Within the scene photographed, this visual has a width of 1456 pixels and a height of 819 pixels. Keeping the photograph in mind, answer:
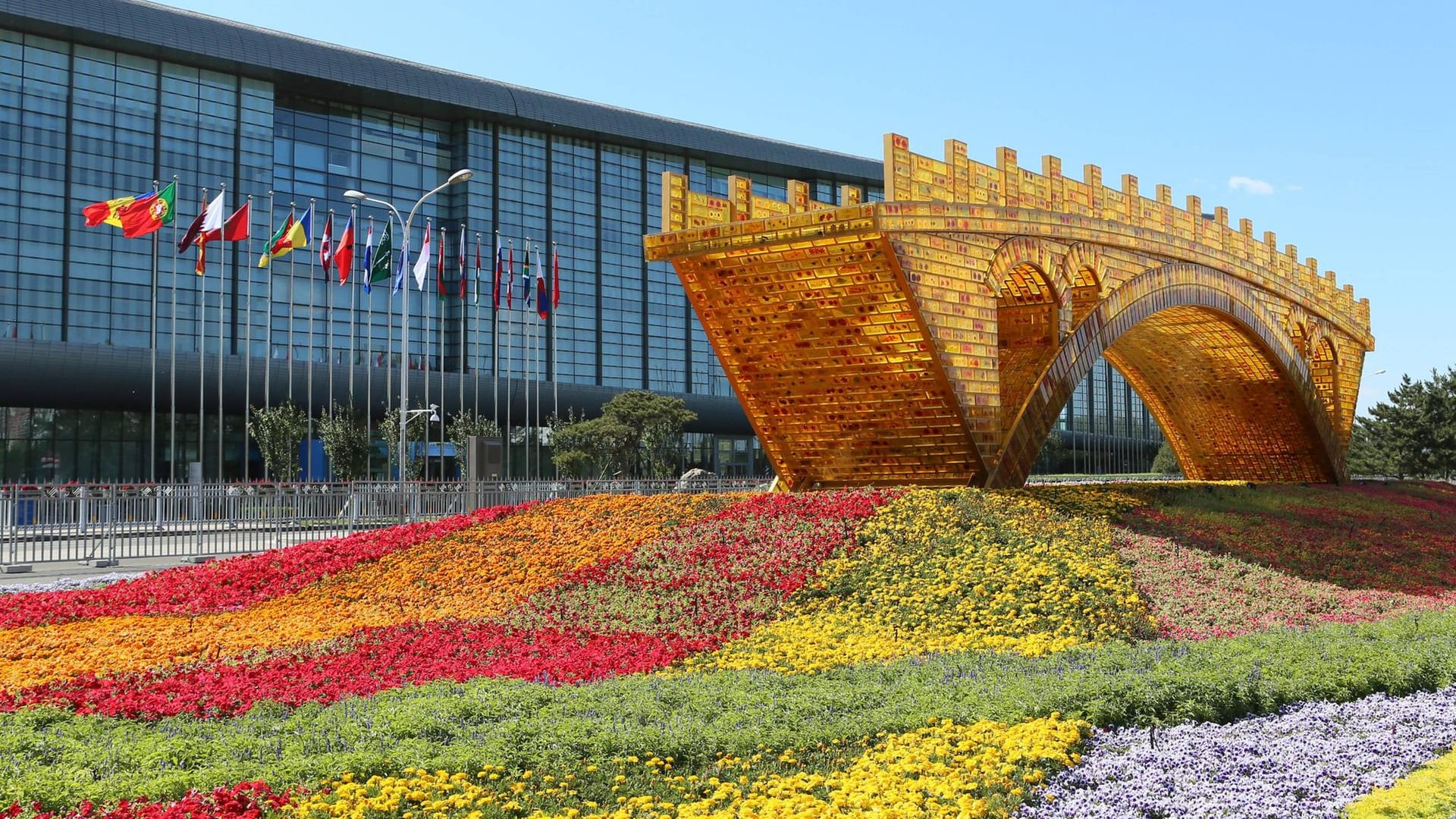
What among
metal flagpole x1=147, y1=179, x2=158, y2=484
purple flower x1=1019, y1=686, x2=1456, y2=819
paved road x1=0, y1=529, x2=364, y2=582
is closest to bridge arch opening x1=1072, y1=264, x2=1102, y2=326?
purple flower x1=1019, y1=686, x2=1456, y2=819

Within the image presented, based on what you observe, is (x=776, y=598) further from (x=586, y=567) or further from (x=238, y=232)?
(x=238, y=232)

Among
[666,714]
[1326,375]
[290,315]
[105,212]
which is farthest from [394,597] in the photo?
[290,315]

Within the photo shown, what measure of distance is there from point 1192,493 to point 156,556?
61.9 ft

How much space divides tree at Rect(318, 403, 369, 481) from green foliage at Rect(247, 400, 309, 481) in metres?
1.00

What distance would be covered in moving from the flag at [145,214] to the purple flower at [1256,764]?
2985cm

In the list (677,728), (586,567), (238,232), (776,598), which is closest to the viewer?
(677,728)

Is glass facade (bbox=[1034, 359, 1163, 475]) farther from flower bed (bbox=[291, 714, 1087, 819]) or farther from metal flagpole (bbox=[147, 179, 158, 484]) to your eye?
flower bed (bbox=[291, 714, 1087, 819])

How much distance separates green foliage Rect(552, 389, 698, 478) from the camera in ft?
167

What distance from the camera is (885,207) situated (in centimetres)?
1587

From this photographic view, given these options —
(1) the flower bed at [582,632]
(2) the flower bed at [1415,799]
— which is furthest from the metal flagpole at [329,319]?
(2) the flower bed at [1415,799]

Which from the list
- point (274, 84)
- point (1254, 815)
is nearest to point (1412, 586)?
point (1254, 815)

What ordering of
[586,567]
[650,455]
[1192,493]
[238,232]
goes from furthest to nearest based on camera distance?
[650,455] < [238,232] < [1192,493] < [586,567]

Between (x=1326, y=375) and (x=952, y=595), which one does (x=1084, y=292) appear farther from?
(x=1326, y=375)

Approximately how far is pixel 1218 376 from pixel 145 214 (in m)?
27.8
